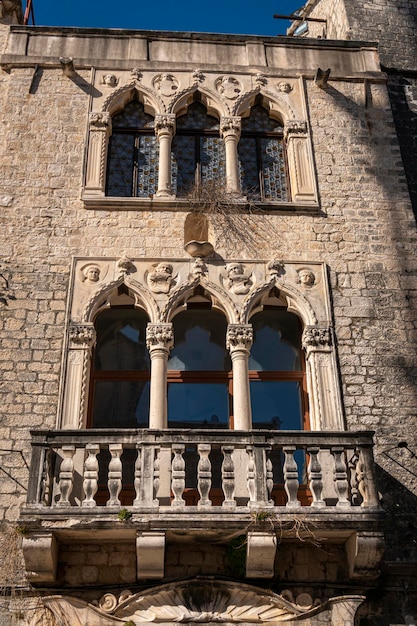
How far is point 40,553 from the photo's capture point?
327 inches

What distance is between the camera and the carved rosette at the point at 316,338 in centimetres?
1047

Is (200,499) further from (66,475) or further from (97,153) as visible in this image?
(97,153)

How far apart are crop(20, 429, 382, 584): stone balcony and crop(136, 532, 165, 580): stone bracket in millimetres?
10

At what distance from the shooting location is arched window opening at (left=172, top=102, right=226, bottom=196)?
12.1 metres

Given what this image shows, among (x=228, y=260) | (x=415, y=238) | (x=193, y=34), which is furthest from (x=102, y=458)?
(x=193, y=34)

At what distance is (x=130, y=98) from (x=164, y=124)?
0.92 m

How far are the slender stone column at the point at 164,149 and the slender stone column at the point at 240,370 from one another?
8.18 feet

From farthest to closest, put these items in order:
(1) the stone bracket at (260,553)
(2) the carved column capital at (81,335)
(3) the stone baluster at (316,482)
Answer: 1. (2) the carved column capital at (81,335)
2. (3) the stone baluster at (316,482)
3. (1) the stone bracket at (260,553)

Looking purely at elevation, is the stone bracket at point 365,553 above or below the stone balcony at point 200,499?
below

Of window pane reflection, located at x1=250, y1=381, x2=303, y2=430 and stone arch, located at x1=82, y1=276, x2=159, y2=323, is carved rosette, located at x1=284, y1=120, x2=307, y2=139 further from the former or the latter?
window pane reflection, located at x1=250, y1=381, x2=303, y2=430

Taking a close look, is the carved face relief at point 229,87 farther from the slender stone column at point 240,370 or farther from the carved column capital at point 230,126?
the slender stone column at point 240,370

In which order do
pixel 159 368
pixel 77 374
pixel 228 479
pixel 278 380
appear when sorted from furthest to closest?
1. pixel 278 380
2. pixel 159 368
3. pixel 77 374
4. pixel 228 479

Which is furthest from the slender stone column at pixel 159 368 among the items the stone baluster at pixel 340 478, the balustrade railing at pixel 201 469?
the stone baluster at pixel 340 478

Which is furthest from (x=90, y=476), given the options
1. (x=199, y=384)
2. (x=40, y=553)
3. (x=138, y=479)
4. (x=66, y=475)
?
(x=199, y=384)
